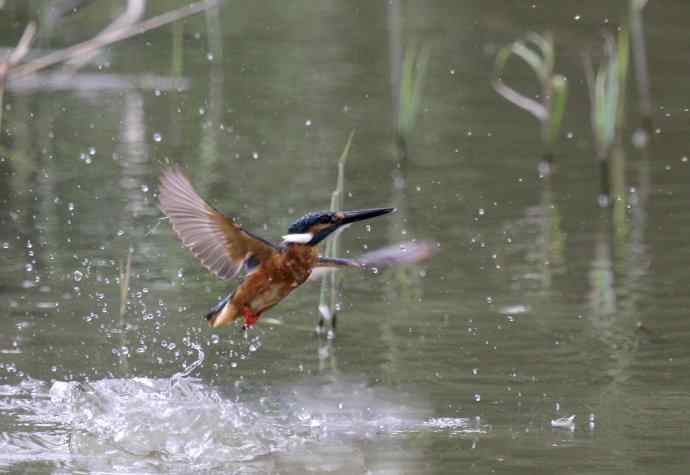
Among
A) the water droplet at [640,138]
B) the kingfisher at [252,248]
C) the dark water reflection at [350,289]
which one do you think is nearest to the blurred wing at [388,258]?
the kingfisher at [252,248]

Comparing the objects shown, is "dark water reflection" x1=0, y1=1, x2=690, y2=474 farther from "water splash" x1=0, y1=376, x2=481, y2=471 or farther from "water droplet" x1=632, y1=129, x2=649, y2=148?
"water droplet" x1=632, y1=129, x2=649, y2=148

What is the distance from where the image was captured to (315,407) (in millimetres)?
5074

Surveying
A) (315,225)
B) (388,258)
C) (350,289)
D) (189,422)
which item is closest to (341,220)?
(315,225)

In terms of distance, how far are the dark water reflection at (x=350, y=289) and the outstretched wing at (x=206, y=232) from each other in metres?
0.69

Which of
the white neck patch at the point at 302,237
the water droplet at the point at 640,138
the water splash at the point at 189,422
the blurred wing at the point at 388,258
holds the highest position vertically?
the water droplet at the point at 640,138

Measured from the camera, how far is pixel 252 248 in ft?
13.7

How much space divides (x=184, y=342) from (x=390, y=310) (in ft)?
3.01

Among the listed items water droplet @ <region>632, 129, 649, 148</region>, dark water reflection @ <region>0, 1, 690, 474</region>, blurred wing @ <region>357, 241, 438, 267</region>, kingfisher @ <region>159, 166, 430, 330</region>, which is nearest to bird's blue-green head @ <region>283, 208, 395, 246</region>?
kingfisher @ <region>159, 166, 430, 330</region>

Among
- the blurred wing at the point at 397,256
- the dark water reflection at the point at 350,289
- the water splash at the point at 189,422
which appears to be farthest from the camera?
the dark water reflection at the point at 350,289

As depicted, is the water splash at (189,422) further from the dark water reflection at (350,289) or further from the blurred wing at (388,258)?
the blurred wing at (388,258)

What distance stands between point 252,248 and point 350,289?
8.03 ft

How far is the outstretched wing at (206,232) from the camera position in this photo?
13.2 ft

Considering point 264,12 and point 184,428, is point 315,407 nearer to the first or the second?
point 184,428

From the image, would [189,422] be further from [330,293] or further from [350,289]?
[350,289]
